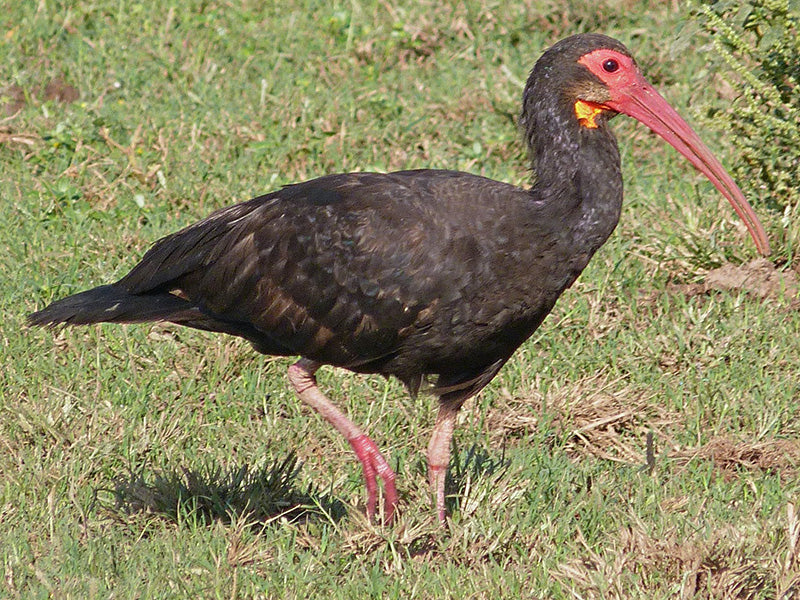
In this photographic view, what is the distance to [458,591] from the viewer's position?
15.9 ft

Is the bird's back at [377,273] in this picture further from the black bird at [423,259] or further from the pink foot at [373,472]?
the pink foot at [373,472]

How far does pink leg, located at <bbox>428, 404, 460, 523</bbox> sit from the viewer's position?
218 inches

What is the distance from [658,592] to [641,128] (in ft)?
15.1

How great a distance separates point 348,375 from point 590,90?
2.10 metres

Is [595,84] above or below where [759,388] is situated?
above

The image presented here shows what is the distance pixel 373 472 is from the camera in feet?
17.7

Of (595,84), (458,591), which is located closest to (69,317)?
(458,591)

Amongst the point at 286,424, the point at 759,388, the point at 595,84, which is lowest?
the point at 286,424

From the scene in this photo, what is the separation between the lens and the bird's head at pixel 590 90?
5.17 m

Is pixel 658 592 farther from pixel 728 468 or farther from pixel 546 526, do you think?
pixel 728 468

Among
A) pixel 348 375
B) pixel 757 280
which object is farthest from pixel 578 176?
pixel 757 280

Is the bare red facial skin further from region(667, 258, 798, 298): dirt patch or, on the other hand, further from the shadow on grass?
the shadow on grass

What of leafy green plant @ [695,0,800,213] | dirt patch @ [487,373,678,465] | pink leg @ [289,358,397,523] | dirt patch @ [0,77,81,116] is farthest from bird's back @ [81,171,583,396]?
dirt patch @ [0,77,81,116]

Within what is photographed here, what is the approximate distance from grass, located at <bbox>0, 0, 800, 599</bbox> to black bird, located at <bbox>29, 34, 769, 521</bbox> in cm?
52
